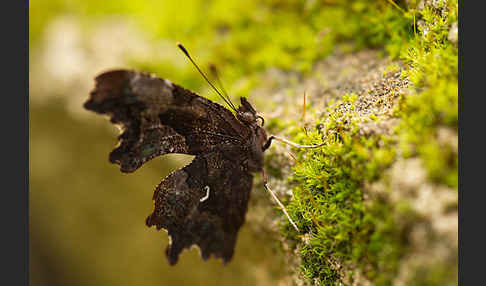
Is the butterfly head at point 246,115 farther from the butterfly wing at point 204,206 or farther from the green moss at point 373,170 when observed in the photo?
the green moss at point 373,170

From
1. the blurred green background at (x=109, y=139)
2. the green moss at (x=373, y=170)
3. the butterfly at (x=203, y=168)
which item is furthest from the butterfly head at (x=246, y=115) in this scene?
the blurred green background at (x=109, y=139)

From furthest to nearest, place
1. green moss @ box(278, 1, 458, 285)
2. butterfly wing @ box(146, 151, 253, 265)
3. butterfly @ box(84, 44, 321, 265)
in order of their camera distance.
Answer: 1. butterfly wing @ box(146, 151, 253, 265)
2. butterfly @ box(84, 44, 321, 265)
3. green moss @ box(278, 1, 458, 285)

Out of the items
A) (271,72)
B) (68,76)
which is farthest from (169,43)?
(68,76)

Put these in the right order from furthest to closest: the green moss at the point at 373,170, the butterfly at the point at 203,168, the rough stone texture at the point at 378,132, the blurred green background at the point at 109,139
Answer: the blurred green background at the point at 109,139 → the butterfly at the point at 203,168 → the green moss at the point at 373,170 → the rough stone texture at the point at 378,132

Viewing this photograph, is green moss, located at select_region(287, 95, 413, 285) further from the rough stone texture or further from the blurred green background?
the blurred green background

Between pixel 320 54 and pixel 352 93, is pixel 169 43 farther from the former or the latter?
pixel 352 93

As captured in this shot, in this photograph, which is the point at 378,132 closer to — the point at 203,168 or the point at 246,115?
the point at 246,115

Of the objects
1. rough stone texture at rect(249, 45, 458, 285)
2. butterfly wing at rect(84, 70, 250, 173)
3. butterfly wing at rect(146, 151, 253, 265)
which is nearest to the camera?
rough stone texture at rect(249, 45, 458, 285)

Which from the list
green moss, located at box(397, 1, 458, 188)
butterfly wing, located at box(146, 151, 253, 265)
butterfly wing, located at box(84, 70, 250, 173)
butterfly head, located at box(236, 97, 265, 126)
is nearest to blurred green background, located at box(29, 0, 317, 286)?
butterfly wing, located at box(146, 151, 253, 265)
